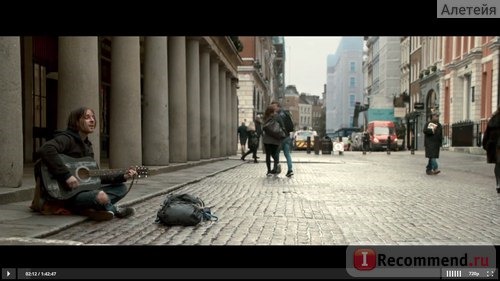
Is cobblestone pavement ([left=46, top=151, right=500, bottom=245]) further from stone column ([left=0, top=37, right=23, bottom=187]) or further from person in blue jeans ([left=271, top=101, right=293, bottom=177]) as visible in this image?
person in blue jeans ([left=271, top=101, right=293, bottom=177])

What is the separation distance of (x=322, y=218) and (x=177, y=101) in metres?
11.2

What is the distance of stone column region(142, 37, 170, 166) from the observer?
15.1 metres

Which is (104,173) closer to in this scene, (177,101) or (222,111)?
(177,101)

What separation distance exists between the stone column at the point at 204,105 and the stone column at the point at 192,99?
2.59 metres

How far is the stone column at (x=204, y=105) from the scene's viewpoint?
2311cm

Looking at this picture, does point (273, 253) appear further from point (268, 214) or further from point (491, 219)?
point (491, 219)

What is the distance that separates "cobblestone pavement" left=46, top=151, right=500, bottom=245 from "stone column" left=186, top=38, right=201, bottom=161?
825cm

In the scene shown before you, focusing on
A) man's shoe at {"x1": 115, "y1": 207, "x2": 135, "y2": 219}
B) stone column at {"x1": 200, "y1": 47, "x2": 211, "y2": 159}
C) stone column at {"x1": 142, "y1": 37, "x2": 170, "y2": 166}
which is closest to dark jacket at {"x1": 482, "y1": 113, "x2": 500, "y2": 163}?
man's shoe at {"x1": 115, "y1": 207, "x2": 135, "y2": 219}

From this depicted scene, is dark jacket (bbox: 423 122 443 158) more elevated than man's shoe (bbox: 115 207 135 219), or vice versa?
dark jacket (bbox: 423 122 443 158)

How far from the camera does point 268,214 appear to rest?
24.2ft

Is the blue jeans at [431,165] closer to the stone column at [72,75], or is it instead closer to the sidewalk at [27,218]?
the sidewalk at [27,218]
